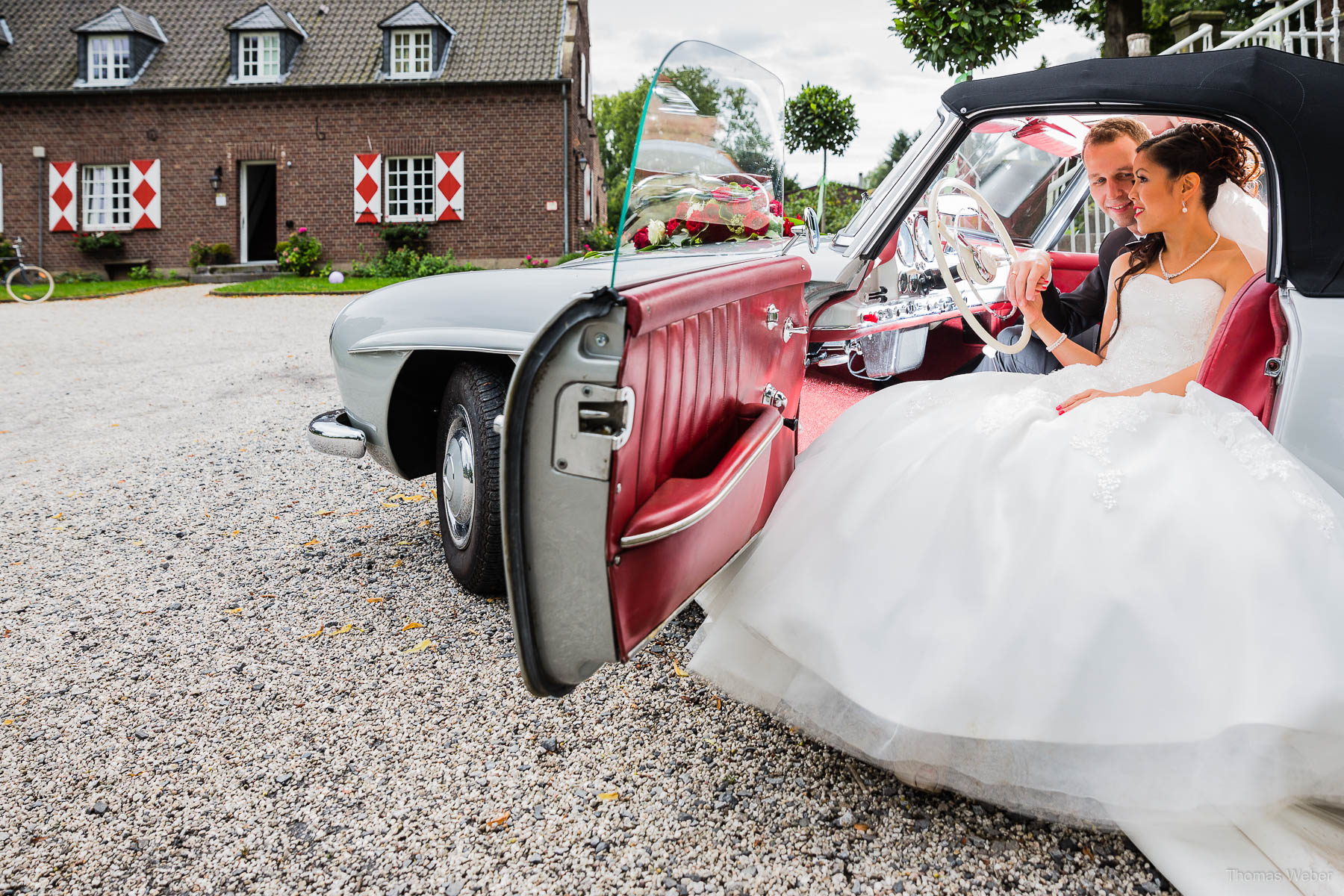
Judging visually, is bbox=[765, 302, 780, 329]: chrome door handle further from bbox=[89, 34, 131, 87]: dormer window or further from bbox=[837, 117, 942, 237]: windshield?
bbox=[89, 34, 131, 87]: dormer window

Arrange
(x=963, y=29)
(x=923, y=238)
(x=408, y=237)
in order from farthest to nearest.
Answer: (x=408, y=237) < (x=963, y=29) < (x=923, y=238)

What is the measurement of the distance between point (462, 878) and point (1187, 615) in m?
1.47

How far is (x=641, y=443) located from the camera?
1641 millimetres

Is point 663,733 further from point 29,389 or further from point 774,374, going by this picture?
point 29,389

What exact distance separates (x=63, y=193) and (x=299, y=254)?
5.84 meters

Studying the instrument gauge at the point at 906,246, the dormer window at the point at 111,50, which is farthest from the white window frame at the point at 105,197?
the instrument gauge at the point at 906,246

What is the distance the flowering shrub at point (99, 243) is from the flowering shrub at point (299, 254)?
3.83m

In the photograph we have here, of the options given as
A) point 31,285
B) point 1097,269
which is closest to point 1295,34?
point 1097,269

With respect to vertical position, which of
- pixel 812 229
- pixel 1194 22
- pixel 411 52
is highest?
pixel 411 52

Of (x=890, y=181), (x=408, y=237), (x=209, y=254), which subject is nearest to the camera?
(x=890, y=181)

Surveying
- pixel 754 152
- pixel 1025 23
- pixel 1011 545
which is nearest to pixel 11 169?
pixel 1025 23

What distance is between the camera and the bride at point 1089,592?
1.58m

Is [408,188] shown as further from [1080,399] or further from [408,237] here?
[1080,399]

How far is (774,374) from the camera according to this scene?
232cm
